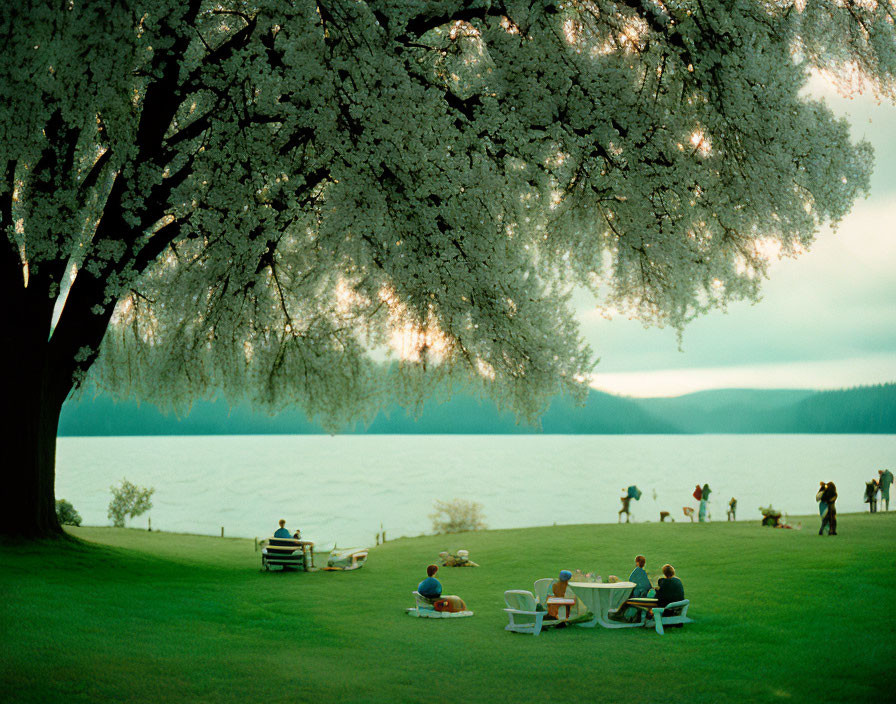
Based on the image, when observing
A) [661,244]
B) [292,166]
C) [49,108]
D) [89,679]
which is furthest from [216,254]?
[661,244]

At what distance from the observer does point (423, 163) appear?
13500 mm

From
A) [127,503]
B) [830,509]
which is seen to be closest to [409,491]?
[127,503]

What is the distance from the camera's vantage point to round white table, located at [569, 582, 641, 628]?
1470 centimetres

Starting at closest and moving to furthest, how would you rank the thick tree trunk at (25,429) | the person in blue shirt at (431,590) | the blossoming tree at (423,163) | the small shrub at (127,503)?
the blossoming tree at (423,163) < the person in blue shirt at (431,590) < the thick tree trunk at (25,429) < the small shrub at (127,503)

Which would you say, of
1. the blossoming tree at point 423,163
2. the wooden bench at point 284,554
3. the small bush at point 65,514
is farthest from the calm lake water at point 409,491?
the blossoming tree at point 423,163

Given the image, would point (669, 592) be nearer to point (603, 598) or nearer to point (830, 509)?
point (603, 598)

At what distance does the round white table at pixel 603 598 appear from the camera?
1470 cm

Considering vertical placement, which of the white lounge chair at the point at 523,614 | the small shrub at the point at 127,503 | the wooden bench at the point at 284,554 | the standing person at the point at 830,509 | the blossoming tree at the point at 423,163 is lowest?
the small shrub at the point at 127,503

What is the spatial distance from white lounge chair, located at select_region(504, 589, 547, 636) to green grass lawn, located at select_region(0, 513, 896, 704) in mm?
346

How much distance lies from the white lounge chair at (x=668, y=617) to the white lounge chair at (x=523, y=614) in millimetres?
2000

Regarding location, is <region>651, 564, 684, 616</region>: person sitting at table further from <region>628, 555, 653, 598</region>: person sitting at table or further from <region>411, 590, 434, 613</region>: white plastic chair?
<region>411, 590, 434, 613</region>: white plastic chair

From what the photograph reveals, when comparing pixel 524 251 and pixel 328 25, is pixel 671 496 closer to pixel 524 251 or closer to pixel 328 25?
pixel 524 251

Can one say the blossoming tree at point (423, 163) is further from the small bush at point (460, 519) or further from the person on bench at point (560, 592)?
the small bush at point (460, 519)

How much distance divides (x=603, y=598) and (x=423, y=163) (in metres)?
8.78
